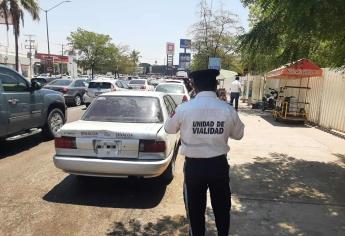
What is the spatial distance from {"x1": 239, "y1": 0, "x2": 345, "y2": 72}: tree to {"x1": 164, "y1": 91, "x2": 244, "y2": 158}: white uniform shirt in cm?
203

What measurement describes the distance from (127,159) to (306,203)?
2.75 meters

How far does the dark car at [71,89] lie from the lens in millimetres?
20734

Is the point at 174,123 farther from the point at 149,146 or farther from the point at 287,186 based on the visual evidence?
the point at 287,186

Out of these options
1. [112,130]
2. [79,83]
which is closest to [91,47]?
[79,83]

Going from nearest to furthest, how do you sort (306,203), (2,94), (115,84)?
(306,203) → (2,94) → (115,84)

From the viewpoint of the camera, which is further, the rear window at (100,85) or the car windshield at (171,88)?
the rear window at (100,85)

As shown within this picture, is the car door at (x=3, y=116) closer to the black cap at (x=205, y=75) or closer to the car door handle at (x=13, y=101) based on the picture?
the car door handle at (x=13, y=101)

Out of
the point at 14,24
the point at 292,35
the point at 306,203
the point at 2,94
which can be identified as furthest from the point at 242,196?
the point at 14,24

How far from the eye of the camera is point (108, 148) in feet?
18.4

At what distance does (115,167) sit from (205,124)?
2.33 m

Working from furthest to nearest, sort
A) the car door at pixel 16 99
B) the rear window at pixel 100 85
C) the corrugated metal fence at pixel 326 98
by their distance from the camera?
1. the rear window at pixel 100 85
2. the corrugated metal fence at pixel 326 98
3. the car door at pixel 16 99

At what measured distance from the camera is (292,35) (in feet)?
20.6

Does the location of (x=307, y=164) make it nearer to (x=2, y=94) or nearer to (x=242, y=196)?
(x=242, y=196)

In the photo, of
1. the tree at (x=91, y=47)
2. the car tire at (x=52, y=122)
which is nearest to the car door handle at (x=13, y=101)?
the car tire at (x=52, y=122)
